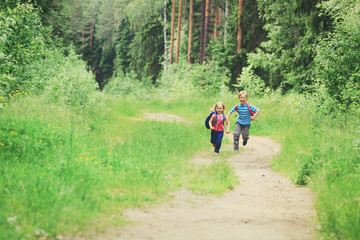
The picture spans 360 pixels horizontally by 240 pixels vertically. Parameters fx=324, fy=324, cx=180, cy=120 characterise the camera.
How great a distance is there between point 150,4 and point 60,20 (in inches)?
699

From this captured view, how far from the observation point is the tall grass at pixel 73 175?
382 centimetres

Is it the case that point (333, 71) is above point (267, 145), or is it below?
above

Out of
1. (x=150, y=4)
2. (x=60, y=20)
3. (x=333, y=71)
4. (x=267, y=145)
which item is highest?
(x=150, y=4)

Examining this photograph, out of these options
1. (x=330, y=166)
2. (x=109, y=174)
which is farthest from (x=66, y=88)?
(x=330, y=166)

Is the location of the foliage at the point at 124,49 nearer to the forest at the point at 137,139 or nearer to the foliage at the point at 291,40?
the forest at the point at 137,139

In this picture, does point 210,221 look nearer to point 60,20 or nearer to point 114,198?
point 114,198

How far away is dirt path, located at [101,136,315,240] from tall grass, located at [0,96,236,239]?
0.31 metres

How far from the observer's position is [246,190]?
625cm

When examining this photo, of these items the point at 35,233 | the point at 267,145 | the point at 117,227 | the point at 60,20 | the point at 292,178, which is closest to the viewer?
the point at 35,233

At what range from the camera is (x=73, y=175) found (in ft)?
16.3

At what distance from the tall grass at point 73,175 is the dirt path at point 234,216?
314mm

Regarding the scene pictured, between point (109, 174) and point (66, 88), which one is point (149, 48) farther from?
point (109, 174)

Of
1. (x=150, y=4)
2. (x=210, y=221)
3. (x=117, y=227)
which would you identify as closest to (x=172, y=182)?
(x=210, y=221)

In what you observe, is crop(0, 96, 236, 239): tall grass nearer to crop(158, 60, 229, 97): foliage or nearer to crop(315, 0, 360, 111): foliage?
crop(315, 0, 360, 111): foliage
